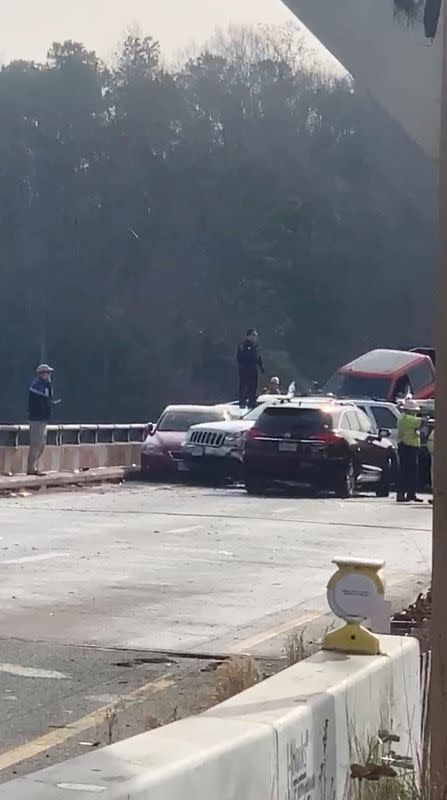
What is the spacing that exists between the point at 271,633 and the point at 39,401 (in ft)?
52.7

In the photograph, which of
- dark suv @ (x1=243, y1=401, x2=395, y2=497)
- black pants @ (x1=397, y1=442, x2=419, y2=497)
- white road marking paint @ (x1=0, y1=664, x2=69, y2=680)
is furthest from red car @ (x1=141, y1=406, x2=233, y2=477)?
white road marking paint @ (x1=0, y1=664, x2=69, y2=680)

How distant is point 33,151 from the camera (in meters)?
84.1

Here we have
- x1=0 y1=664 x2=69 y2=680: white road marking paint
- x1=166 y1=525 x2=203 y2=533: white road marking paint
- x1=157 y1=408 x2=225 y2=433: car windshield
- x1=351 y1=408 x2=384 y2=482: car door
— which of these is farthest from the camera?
x1=157 y1=408 x2=225 y2=433: car windshield

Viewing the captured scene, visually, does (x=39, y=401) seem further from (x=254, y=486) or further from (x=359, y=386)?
(x=359, y=386)

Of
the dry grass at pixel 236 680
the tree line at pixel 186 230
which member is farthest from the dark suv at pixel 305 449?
the tree line at pixel 186 230

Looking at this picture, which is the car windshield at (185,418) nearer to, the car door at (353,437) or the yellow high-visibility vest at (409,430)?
the car door at (353,437)

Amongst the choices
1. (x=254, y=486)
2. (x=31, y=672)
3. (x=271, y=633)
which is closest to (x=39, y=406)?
(x=254, y=486)

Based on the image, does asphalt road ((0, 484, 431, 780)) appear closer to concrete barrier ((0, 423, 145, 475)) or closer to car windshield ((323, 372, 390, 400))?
concrete barrier ((0, 423, 145, 475))

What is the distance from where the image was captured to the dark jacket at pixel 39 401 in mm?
26312

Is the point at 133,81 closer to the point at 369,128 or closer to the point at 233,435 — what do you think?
the point at 369,128

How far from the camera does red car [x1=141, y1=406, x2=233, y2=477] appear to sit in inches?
1194

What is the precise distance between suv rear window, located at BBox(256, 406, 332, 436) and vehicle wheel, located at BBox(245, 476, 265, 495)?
2.67ft

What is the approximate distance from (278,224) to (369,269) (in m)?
4.84

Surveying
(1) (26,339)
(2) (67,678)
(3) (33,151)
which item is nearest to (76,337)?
(1) (26,339)
